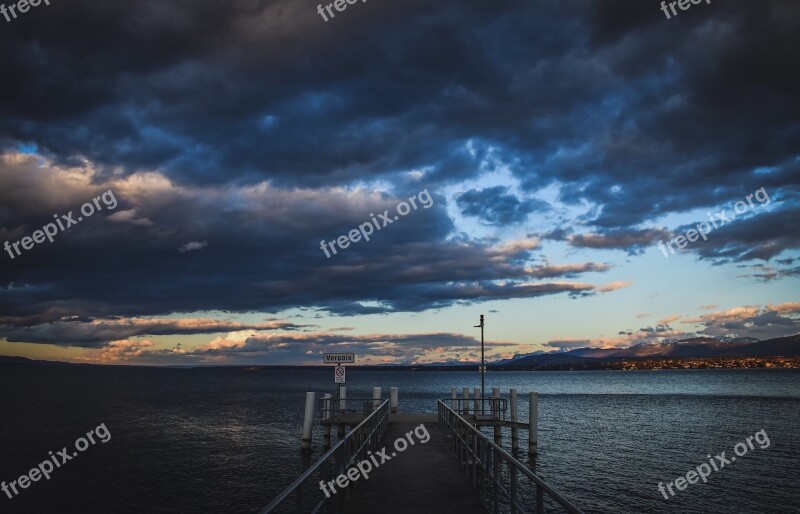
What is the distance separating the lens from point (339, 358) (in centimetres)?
2045

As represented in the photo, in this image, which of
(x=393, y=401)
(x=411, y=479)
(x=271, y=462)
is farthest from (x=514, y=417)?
(x=411, y=479)

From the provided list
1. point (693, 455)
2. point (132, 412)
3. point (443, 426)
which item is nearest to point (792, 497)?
point (693, 455)

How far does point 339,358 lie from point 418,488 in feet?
30.7

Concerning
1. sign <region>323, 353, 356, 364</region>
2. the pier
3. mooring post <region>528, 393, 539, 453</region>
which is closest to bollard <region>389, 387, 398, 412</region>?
mooring post <region>528, 393, 539, 453</region>

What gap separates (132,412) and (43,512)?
44020 millimetres

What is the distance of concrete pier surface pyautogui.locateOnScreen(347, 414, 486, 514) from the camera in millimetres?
10039

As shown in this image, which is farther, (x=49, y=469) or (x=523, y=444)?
(x=523, y=444)

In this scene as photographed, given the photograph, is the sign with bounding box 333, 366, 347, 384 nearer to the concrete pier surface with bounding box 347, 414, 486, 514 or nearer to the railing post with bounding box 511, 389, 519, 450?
the concrete pier surface with bounding box 347, 414, 486, 514

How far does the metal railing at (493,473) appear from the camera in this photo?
7379 millimetres

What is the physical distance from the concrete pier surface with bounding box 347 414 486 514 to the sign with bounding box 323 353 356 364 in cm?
440

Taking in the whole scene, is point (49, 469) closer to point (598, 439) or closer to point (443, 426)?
point (443, 426)

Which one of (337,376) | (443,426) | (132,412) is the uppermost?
(337,376)

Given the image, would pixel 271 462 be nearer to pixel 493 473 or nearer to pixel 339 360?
pixel 339 360

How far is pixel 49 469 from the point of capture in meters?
27.9
